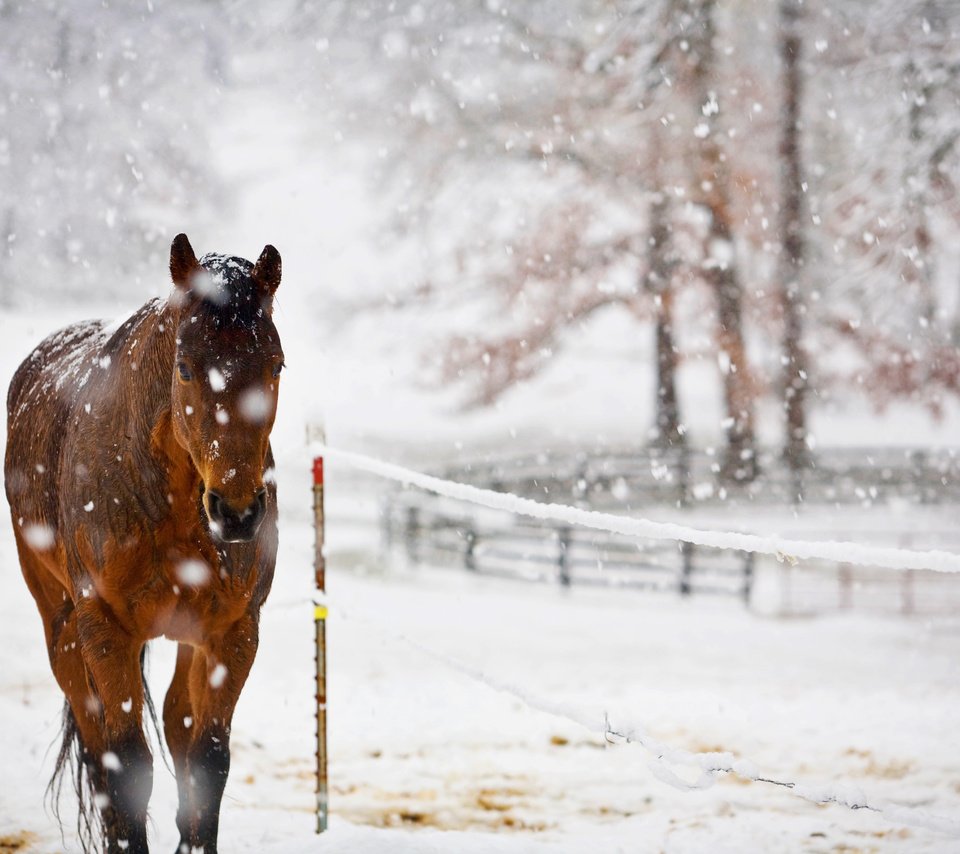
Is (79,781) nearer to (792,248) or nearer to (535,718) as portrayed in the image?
(535,718)

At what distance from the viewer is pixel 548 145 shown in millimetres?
18344

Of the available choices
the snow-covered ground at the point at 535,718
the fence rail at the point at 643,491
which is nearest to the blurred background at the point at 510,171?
the fence rail at the point at 643,491

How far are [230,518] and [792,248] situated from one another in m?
17.5

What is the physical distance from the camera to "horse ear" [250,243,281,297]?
2.87m

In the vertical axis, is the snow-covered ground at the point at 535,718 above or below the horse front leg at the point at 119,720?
below

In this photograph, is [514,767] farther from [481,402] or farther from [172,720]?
[481,402]

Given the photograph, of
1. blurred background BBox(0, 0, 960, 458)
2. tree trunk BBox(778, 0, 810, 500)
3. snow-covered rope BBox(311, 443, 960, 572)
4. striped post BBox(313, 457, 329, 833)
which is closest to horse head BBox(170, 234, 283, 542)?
snow-covered rope BBox(311, 443, 960, 572)

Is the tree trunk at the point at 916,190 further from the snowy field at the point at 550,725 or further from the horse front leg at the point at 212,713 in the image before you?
the horse front leg at the point at 212,713

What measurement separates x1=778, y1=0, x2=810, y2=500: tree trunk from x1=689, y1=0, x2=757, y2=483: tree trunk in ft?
2.66

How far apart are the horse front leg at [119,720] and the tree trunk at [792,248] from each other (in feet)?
52.5

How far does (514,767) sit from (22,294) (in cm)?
2246

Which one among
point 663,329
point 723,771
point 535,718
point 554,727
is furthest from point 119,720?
point 663,329

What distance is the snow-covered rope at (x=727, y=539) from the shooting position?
2.19 metres

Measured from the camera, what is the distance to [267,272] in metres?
2.90
